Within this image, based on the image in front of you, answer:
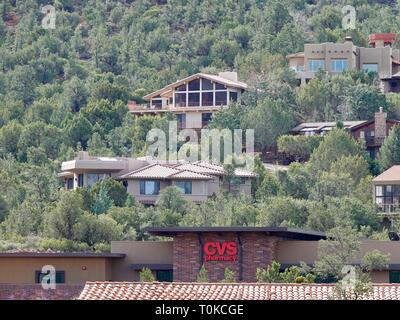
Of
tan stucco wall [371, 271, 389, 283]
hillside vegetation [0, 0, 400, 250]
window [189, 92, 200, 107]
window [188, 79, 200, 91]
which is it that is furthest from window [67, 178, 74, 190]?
tan stucco wall [371, 271, 389, 283]

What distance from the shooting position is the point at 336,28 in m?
137

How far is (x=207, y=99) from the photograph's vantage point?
10412cm

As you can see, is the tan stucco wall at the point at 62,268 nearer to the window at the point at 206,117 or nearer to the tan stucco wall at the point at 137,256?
the tan stucco wall at the point at 137,256

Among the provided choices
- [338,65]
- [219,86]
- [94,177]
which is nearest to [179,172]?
[94,177]

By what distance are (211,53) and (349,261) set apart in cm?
8793

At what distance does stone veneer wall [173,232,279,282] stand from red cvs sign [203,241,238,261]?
0.10 meters

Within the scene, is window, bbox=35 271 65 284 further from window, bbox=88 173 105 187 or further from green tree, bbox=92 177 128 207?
window, bbox=88 173 105 187

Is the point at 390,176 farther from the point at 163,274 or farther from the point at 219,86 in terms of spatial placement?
the point at 163,274

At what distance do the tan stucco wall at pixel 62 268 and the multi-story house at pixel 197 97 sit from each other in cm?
5207

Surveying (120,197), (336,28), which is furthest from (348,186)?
(336,28)

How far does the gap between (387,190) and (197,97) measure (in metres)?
26.7

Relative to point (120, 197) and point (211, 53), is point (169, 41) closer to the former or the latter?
point (211, 53)


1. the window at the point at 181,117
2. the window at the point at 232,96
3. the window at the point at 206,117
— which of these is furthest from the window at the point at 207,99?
the window at the point at 181,117
